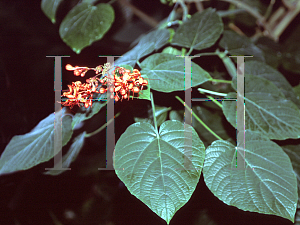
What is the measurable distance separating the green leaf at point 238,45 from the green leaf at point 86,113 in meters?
0.52

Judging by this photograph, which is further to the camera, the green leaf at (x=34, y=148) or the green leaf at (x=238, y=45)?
the green leaf at (x=238, y=45)

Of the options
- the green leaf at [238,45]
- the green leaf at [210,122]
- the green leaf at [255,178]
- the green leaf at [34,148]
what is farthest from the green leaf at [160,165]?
the green leaf at [238,45]

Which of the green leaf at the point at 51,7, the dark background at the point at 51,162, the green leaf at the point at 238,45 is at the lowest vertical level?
the dark background at the point at 51,162

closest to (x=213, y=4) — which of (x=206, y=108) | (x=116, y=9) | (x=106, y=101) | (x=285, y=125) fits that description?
(x=116, y=9)

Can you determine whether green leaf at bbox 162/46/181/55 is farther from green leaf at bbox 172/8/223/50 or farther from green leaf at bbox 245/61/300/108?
green leaf at bbox 245/61/300/108

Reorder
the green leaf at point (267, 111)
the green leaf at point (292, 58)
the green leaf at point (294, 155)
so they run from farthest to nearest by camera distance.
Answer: the green leaf at point (292, 58)
the green leaf at point (294, 155)
the green leaf at point (267, 111)

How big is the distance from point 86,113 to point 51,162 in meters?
0.30

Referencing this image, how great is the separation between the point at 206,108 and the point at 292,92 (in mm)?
263

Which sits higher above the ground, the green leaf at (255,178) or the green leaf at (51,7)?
the green leaf at (51,7)

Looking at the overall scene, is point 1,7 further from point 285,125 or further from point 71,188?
point 285,125

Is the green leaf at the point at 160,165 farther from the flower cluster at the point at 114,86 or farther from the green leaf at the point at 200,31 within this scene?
the green leaf at the point at 200,31

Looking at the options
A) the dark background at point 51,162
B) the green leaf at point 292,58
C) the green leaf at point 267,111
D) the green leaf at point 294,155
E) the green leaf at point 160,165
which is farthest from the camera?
the green leaf at point 292,58

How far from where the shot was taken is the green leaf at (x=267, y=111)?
475mm

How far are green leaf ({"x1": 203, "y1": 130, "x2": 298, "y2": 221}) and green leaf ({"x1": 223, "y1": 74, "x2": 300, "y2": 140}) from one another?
0.12 ft
